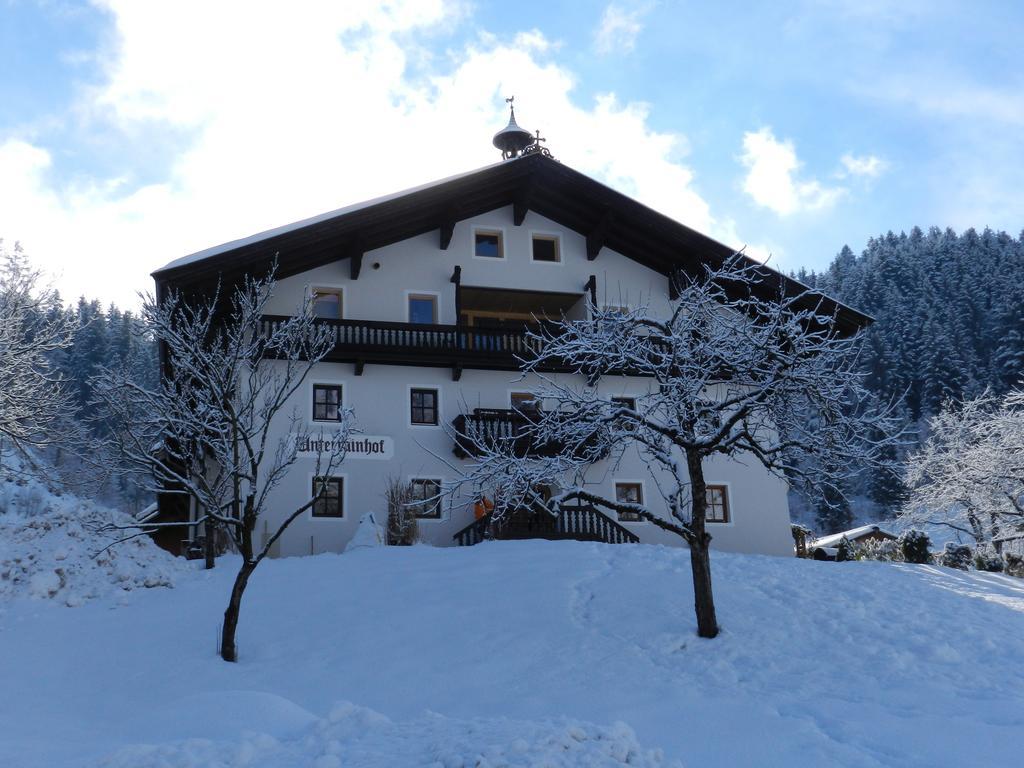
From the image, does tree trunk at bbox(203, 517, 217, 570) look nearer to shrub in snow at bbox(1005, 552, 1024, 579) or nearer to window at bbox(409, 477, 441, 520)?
window at bbox(409, 477, 441, 520)

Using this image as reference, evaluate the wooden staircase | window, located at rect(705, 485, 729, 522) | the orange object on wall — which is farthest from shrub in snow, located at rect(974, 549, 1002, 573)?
the orange object on wall

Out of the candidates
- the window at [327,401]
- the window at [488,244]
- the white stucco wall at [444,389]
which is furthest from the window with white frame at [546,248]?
the window at [327,401]

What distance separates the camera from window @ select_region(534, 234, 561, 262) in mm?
28609

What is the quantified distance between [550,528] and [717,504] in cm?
701

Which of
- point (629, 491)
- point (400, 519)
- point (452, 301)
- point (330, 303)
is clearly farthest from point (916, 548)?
point (330, 303)

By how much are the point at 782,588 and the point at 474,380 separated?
12565mm

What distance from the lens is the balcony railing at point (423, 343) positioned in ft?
81.4

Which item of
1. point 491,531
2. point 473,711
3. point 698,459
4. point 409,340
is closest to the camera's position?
point 473,711

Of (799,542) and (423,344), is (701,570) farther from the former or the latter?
(799,542)

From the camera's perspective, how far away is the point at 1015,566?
21.8 m

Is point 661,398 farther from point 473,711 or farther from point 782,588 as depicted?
point 473,711

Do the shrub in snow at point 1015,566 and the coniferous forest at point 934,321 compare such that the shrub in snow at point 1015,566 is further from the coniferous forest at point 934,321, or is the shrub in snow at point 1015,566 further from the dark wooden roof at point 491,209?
the coniferous forest at point 934,321

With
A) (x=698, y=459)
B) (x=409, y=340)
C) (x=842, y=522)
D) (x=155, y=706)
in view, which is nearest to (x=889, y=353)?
(x=842, y=522)

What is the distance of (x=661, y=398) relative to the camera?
47.4ft
